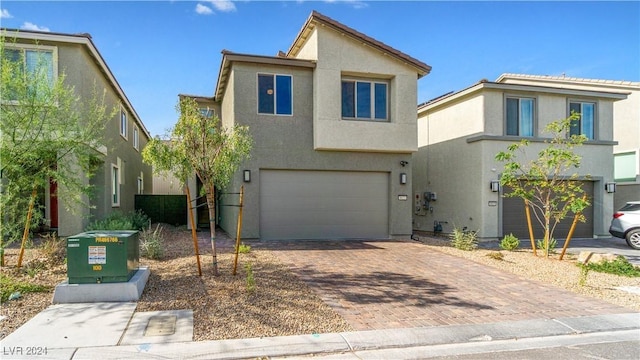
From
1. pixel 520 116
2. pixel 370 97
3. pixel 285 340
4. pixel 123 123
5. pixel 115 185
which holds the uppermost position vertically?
pixel 370 97

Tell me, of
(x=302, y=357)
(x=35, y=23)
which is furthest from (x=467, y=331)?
(x=35, y=23)

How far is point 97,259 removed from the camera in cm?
594

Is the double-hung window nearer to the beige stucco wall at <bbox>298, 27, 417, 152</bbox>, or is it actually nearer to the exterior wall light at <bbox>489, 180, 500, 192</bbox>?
the beige stucco wall at <bbox>298, 27, 417, 152</bbox>

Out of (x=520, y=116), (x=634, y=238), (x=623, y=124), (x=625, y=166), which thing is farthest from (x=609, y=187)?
(x=623, y=124)

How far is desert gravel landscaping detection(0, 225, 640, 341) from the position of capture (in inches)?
201

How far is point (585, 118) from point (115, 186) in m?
18.7

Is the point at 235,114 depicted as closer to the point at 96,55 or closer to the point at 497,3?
the point at 96,55

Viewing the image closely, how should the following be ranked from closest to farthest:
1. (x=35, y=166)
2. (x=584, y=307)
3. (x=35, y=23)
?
(x=584, y=307) < (x=35, y=166) < (x=35, y=23)

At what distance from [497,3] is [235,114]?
8030 mm

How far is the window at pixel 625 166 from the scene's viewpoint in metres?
17.9

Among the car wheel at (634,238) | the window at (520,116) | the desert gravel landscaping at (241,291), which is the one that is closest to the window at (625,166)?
the car wheel at (634,238)

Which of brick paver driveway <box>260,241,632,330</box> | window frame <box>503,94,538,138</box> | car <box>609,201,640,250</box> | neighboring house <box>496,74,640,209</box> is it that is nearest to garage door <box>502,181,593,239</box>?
car <box>609,201,640,250</box>

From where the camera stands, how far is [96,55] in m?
11.7

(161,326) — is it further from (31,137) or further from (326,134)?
(326,134)
